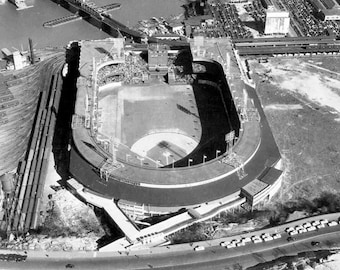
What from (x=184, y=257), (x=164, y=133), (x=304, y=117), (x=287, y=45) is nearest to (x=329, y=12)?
(x=287, y=45)

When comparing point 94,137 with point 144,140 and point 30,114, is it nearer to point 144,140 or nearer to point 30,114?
point 144,140

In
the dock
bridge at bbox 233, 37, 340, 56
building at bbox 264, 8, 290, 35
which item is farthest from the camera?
the dock

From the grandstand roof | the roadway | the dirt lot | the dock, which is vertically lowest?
the dock

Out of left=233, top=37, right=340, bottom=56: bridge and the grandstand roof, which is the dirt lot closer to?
left=233, top=37, right=340, bottom=56: bridge

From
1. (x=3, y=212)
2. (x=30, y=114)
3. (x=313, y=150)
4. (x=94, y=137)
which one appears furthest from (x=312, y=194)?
(x=30, y=114)

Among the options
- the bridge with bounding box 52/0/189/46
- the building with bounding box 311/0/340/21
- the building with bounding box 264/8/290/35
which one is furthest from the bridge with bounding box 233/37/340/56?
the building with bounding box 311/0/340/21

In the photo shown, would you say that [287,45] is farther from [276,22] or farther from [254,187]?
[254,187]
